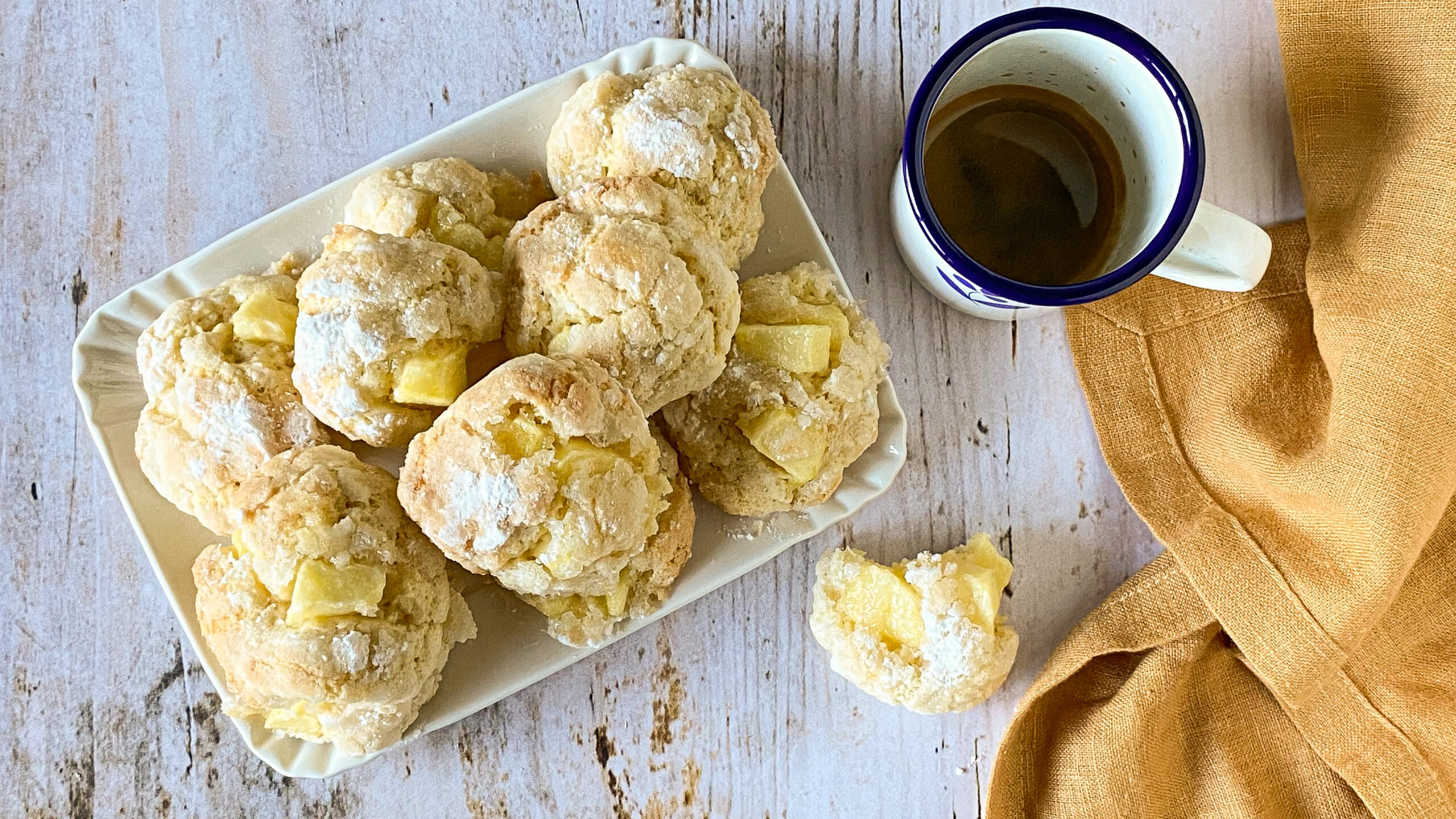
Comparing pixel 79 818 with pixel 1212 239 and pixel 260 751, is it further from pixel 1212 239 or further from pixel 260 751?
pixel 1212 239

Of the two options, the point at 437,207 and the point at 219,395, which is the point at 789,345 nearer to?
the point at 437,207

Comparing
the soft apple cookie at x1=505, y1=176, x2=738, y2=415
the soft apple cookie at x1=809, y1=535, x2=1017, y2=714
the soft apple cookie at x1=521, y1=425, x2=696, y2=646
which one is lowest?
the soft apple cookie at x1=809, y1=535, x2=1017, y2=714

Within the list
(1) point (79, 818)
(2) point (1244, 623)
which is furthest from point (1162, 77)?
(1) point (79, 818)

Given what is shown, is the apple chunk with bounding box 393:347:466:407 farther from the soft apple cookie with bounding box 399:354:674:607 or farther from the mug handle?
the mug handle

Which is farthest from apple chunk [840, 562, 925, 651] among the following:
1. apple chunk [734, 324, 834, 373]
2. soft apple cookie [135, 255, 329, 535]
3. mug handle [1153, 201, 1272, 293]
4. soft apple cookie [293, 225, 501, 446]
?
soft apple cookie [135, 255, 329, 535]

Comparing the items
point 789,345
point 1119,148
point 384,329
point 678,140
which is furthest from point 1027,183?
point 384,329
